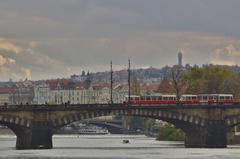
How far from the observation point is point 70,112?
13912cm

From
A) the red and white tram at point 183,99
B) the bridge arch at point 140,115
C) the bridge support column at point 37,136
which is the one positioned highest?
the red and white tram at point 183,99

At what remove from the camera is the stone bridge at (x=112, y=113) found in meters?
137

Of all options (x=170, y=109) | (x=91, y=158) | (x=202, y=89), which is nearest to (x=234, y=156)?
(x=91, y=158)

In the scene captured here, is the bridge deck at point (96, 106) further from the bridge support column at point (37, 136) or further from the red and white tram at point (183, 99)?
the red and white tram at point (183, 99)

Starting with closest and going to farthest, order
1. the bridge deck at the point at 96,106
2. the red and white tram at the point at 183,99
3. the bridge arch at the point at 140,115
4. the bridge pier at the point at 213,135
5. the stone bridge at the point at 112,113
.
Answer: the stone bridge at the point at 112,113, the bridge deck at the point at 96,106, the bridge arch at the point at 140,115, the bridge pier at the point at 213,135, the red and white tram at the point at 183,99

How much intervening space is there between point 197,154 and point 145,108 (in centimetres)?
1959

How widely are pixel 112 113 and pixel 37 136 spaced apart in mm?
10808

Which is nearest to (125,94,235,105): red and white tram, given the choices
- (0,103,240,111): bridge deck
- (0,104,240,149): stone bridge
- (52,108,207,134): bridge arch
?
(0,103,240,111): bridge deck

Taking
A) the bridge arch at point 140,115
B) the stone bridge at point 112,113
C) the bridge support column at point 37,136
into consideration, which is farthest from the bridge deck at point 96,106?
the bridge support column at point 37,136

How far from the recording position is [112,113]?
462ft

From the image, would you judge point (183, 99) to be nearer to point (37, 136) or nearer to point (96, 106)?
point (96, 106)

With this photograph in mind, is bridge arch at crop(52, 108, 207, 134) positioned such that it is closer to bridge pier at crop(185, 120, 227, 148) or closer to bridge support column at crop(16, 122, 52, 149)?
bridge pier at crop(185, 120, 227, 148)

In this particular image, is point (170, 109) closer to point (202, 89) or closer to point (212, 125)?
point (212, 125)

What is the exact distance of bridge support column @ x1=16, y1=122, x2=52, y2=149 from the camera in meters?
137
